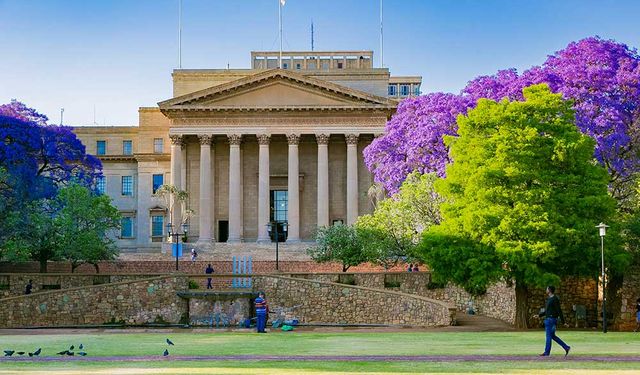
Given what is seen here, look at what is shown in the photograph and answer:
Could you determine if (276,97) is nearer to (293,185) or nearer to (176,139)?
(293,185)

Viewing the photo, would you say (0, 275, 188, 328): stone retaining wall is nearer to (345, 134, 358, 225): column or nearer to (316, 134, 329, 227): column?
(316, 134, 329, 227): column

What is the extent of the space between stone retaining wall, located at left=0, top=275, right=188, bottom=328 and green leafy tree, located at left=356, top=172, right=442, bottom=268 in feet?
43.2

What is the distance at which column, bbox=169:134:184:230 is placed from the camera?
287ft

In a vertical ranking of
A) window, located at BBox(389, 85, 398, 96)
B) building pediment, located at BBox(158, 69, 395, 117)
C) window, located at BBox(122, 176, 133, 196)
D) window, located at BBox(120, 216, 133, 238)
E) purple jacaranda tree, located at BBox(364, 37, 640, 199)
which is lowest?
window, located at BBox(120, 216, 133, 238)

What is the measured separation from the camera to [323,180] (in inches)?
3482

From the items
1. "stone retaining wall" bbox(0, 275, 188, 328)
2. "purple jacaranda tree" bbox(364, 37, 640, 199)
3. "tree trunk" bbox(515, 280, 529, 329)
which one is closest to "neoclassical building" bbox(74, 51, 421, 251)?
"purple jacaranda tree" bbox(364, 37, 640, 199)

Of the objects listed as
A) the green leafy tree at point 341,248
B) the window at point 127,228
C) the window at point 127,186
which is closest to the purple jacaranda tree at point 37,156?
the window at point 127,228

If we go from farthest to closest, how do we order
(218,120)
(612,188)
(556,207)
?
(218,120)
(612,188)
(556,207)

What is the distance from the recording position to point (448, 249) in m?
45.2

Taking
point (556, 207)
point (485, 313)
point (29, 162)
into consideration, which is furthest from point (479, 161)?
point (29, 162)

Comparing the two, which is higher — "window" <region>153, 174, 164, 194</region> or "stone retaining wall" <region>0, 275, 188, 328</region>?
"window" <region>153, 174, 164, 194</region>

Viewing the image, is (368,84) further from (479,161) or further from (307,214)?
(479,161)

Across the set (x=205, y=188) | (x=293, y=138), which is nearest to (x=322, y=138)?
(x=293, y=138)

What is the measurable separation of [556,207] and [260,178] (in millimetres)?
46622
